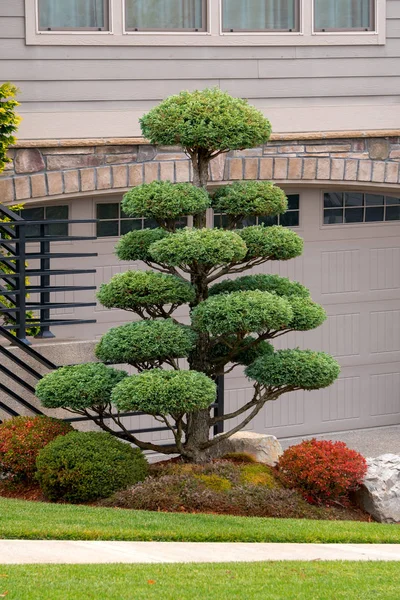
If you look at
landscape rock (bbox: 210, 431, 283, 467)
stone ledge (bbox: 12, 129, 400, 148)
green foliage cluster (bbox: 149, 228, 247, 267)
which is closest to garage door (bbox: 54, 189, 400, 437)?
stone ledge (bbox: 12, 129, 400, 148)

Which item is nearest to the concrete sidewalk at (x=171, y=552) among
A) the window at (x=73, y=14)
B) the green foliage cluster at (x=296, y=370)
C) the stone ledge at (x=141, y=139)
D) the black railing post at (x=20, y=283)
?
the green foliage cluster at (x=296, y=370)

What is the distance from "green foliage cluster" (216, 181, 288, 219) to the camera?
9070mm

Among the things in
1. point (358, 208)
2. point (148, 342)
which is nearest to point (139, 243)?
point (148, 342)

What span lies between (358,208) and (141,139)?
3.16 meters

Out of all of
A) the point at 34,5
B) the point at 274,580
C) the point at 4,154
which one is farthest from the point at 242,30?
the point at 274,580

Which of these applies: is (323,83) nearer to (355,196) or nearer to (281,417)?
(355,196)

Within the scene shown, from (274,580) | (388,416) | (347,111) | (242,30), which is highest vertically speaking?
(242,30)

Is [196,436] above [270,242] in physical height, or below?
below

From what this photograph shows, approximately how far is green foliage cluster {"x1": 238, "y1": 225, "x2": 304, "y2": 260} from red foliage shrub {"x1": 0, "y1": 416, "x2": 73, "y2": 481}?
2081 mm

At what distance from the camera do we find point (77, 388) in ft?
28.9

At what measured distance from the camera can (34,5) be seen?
11.0 meters

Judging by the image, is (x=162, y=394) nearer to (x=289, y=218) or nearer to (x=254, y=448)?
(x=254, y=448)

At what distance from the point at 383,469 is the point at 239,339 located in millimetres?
1604

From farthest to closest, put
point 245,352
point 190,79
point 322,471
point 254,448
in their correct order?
point 190,79 → point 254,448 → point 245,352 → point 322,471
